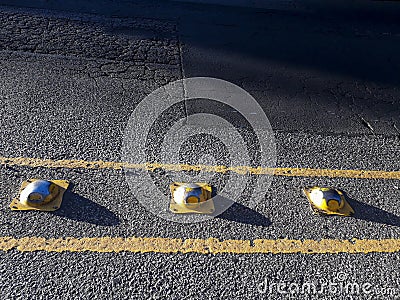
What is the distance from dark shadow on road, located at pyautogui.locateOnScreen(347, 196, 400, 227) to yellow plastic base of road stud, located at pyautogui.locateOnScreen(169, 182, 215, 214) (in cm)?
115

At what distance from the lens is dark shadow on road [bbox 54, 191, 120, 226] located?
2.94 meters

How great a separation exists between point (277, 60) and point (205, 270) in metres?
4.01

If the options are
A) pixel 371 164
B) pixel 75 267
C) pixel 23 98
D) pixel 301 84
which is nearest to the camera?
pixel 75 267

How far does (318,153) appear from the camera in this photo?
13.1 ft

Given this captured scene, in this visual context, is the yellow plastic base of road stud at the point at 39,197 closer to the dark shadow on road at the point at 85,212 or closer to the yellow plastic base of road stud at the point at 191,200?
the dark shadow on road at the point at 85,212

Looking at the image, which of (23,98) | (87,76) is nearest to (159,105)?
(87,76)

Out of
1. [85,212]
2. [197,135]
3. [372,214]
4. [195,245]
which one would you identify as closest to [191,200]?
[195,245]

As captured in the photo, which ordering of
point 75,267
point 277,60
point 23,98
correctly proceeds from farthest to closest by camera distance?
point 277,60, point 23,98, point 75,267

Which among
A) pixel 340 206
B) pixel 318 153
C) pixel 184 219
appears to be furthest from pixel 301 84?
pixel 184 219

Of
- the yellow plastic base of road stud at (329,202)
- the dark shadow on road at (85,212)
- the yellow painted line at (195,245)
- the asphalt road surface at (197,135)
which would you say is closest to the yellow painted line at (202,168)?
the asphalt road surface at (197,135)

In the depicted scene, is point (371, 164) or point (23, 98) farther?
point (23, 98)

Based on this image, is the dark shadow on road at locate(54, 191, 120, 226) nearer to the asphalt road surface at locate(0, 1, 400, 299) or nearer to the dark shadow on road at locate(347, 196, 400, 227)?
the asphalt road surface at locate(0, 1, 400, 299)

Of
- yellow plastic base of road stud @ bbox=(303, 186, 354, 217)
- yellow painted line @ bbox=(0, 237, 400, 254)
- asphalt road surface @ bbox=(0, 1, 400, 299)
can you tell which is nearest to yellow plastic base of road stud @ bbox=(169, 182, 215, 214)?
asphalt road surface @ bbox=(0, 1, 400, 299)

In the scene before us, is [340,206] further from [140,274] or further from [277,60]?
[277,60]
